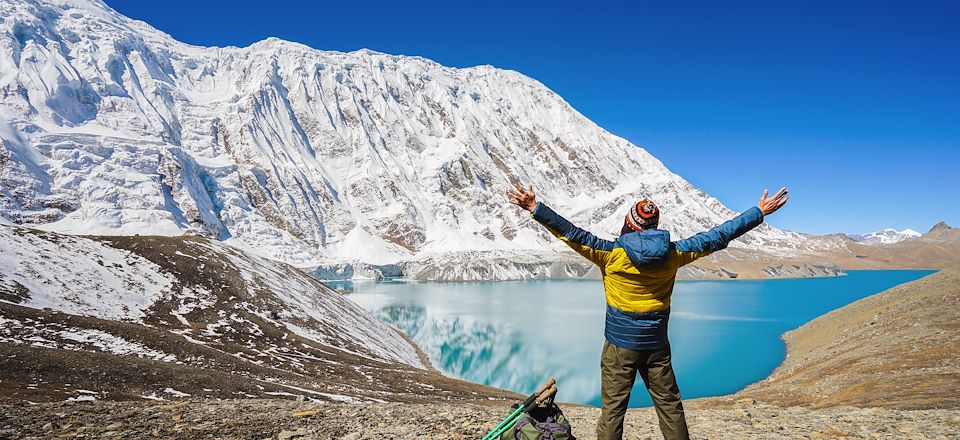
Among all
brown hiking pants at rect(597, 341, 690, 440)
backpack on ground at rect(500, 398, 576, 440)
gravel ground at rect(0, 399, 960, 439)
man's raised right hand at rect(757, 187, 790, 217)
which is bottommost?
gravel ground at rect(0, 399, 960, 439)

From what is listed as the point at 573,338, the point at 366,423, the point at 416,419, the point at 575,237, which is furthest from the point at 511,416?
the point at 573,338

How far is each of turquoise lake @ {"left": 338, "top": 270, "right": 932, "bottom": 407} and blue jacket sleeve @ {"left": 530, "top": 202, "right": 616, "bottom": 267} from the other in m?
29.4

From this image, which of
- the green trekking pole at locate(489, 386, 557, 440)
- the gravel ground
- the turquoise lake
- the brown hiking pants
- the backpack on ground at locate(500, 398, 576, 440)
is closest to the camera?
the brown hiking pants

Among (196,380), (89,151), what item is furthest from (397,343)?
(89,151)

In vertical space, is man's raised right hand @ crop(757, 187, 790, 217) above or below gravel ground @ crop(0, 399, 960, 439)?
above

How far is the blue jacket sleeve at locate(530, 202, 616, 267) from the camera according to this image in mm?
5422

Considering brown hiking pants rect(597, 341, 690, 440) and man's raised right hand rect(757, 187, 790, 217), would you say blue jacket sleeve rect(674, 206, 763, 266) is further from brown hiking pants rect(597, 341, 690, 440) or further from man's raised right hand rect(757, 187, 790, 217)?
brown hiking pants rect(597, 341, 690, 440)

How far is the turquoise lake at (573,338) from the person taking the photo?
134 feet

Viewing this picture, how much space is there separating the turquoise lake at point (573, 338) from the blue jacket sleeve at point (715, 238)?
95.2 feet

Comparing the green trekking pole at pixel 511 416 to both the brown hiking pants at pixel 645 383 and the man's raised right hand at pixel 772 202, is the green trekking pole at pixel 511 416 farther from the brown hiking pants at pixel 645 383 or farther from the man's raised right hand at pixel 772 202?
the man's raised right hand at pixel 772 202

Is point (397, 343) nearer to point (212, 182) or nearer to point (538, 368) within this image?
point (538, 368)

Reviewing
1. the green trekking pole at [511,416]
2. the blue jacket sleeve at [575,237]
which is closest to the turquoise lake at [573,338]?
the green trekking pole at [511,416]

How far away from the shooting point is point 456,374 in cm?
4559

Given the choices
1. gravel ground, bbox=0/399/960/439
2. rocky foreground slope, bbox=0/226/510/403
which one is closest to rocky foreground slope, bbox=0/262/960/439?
gravel ground, bbox=0/399/960/439
